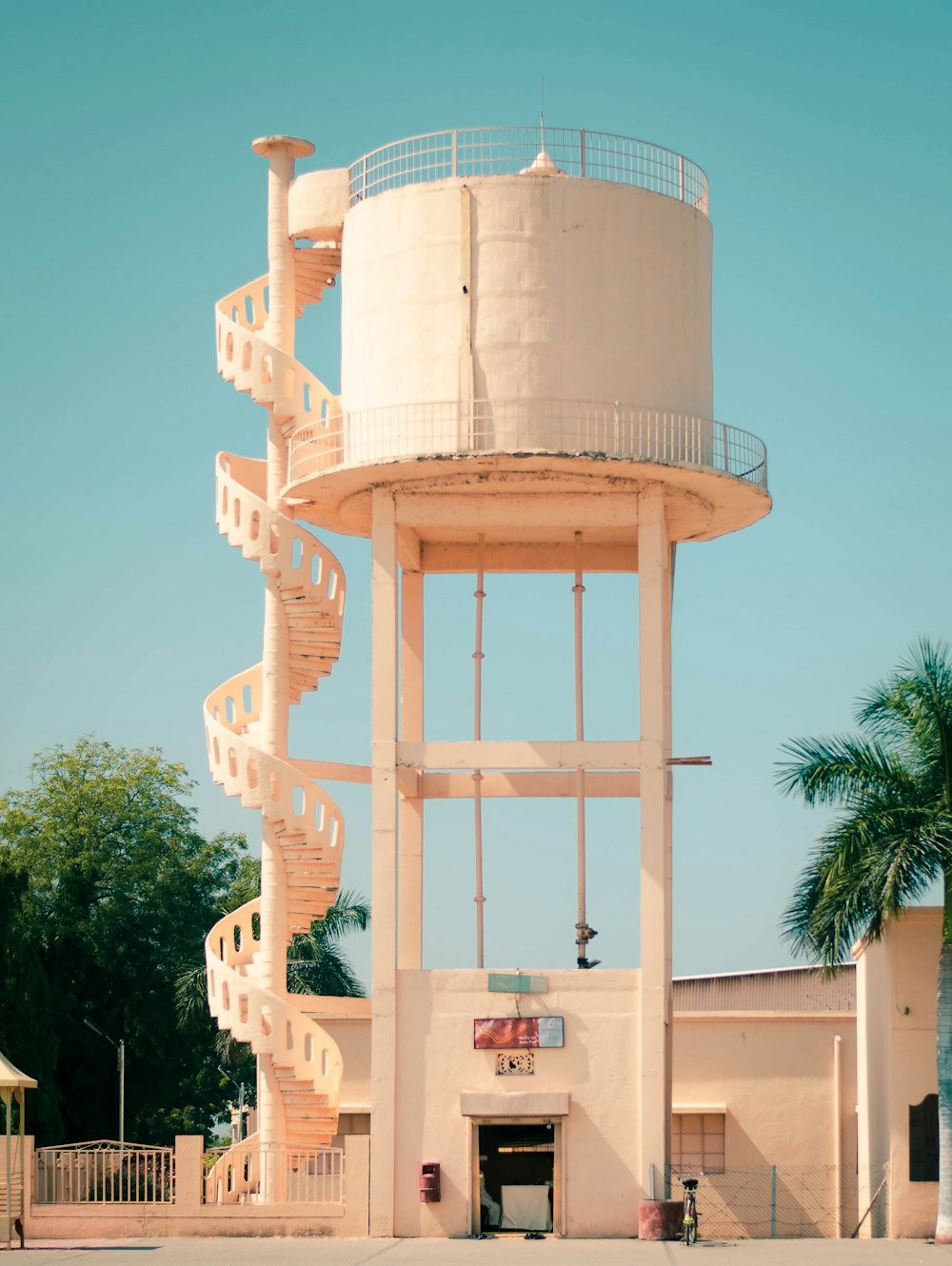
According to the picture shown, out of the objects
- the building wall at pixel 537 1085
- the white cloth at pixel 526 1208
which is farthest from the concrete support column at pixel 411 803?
the white cloth at pixel 526 1208

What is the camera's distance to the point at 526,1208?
3556 cm

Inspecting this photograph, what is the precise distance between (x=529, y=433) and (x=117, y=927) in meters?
26.5

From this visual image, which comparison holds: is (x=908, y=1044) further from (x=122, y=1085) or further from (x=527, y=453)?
(x=122, y=1085)

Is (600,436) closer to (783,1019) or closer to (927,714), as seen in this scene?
(927,714)

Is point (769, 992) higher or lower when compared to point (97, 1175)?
higher

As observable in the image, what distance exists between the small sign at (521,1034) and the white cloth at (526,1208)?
7.11 ft

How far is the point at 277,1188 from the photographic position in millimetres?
36531

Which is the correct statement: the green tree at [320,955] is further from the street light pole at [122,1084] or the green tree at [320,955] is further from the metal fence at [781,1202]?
the metal fence at [781,1202]

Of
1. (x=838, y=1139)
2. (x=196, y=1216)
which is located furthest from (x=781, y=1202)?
(x=196, y=1216)

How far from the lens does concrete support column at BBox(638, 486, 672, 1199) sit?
35219mm

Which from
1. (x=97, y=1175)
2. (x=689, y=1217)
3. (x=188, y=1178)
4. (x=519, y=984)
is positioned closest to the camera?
(x=689, y=1217)

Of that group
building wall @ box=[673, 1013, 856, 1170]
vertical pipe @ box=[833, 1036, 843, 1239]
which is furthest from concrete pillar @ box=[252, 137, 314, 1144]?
vertical pipe @ box=[833, 1036, 843, 1239]

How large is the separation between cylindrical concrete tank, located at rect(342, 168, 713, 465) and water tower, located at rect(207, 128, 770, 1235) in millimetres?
44

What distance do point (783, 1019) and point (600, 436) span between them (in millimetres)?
11799
